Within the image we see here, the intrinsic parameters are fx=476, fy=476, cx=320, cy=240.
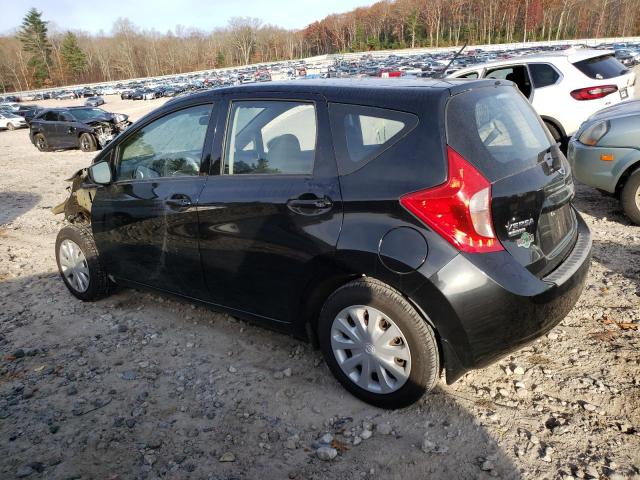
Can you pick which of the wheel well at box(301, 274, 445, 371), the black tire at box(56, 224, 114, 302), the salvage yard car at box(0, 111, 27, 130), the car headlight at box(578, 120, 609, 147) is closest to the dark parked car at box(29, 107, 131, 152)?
the black tire at box(56, 224, 114, 302)

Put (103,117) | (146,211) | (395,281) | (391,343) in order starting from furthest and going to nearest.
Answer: (103,117) → (146,211) → (391,343) → (395,281)

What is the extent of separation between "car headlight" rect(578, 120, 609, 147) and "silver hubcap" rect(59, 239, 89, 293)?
5.21 metres

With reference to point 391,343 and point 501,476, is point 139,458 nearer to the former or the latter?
point 391,343

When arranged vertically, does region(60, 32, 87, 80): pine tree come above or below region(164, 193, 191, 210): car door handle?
above

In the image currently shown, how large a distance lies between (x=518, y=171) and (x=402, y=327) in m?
1.01

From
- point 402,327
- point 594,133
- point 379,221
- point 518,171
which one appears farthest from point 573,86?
point 402,327

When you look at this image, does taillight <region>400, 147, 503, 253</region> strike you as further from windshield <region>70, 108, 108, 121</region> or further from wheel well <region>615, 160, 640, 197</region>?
windshield <region>70, 108, 108, 121</region>

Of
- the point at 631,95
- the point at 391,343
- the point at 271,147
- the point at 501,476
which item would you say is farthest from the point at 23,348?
the point at 631,95

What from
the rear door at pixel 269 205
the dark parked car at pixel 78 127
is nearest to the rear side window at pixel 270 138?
the rear door at pixel 269 205

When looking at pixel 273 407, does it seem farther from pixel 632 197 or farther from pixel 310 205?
pixel 632 197

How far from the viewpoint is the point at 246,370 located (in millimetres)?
3162

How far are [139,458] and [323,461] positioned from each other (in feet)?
3.12

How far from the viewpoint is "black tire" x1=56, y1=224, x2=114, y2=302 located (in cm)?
406

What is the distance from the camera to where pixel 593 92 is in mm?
7176
